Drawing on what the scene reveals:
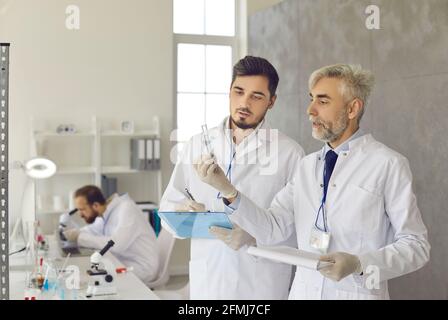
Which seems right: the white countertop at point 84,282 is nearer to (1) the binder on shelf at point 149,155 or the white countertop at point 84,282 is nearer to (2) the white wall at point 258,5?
(1) the binder on shelf at point 149,155

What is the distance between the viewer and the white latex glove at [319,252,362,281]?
3.86ft

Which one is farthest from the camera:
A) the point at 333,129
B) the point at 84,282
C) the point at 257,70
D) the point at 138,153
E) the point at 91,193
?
the point at 84,282

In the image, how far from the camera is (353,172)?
4.19ft

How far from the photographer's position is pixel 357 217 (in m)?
1.26

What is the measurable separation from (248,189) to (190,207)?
0.52 feet

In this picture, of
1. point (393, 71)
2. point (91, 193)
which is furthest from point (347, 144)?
point (91, 193)

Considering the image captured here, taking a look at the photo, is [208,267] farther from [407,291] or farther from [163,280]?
[163,280]

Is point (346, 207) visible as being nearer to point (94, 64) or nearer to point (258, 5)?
point (258, 5)

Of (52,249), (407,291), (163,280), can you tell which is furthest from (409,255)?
(52,249)

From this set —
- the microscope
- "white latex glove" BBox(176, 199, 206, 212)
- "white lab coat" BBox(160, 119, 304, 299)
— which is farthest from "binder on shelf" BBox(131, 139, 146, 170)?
the microscope

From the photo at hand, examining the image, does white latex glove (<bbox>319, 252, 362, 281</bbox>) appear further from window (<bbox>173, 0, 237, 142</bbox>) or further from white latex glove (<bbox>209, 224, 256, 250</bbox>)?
window (<bbox>173, 0, 237, 142</bbox>)

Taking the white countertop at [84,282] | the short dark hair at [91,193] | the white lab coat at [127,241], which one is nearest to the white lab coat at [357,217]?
the short dark hair at [91,193]

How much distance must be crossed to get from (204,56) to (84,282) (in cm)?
120

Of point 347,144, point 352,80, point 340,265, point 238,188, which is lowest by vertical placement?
point 340,265
